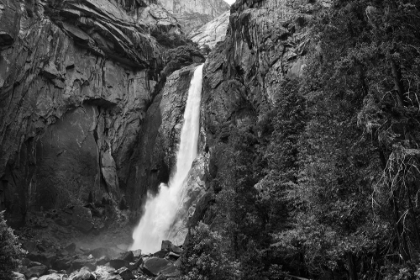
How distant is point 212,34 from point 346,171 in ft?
196

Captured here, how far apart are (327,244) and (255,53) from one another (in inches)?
890

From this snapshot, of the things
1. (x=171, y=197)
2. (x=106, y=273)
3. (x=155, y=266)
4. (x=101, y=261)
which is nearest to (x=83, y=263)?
(x=101, y=261)

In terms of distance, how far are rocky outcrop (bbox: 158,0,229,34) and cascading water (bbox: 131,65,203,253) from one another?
4771 cm

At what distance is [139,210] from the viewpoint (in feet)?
141

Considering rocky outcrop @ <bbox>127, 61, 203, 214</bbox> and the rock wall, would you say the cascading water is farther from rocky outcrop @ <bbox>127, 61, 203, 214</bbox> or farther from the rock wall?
the rock wall

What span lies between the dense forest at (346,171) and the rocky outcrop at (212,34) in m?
49.3

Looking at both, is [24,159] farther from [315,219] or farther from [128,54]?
[315,219]

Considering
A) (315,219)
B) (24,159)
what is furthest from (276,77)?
(24,159)

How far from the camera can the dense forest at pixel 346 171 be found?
415 inches

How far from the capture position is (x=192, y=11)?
3698 inches

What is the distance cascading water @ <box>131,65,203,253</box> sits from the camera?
3734cm

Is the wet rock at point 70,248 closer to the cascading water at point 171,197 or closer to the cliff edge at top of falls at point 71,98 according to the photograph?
the cliff edge at top of falls at point 71,98

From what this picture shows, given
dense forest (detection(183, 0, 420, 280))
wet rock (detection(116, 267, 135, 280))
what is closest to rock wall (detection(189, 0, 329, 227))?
wet rock (detection(116, 267, 135, 280))

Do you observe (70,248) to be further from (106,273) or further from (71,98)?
(71,98)
